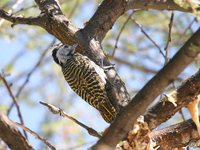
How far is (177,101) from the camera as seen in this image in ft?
9.91

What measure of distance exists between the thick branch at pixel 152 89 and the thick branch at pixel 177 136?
37.3 inches

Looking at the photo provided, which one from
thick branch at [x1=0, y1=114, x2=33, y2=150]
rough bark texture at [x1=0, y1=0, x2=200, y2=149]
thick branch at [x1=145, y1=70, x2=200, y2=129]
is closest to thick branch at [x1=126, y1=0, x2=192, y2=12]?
rough bark texture at [x1=0, y1=0, x2=200, y2=149]

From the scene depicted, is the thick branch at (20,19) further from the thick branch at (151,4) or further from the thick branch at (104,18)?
the thick branch at (151,4)

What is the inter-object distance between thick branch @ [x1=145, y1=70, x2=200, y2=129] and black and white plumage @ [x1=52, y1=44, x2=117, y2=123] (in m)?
0.85

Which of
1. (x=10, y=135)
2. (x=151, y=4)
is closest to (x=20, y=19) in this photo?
(x=151, y=4)

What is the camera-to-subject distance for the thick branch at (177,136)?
3.07m

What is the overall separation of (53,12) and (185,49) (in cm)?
175

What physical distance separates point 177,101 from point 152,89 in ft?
3.18

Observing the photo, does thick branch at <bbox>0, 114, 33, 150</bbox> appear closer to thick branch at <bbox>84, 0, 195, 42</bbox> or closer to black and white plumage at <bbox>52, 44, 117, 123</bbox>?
thick branch at <bbox>84, 0, 195, 42</bbox>

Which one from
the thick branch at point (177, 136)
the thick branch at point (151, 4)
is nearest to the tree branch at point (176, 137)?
the thick branch at point (177, 136)

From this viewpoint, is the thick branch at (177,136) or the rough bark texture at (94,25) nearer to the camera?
the thick branch at (177,136)

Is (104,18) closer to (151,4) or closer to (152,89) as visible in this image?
(151,4)

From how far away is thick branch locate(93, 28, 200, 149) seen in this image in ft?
6.59

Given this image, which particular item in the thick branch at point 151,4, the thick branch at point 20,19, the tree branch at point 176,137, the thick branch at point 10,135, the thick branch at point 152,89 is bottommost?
the thick branch at point 152,89
